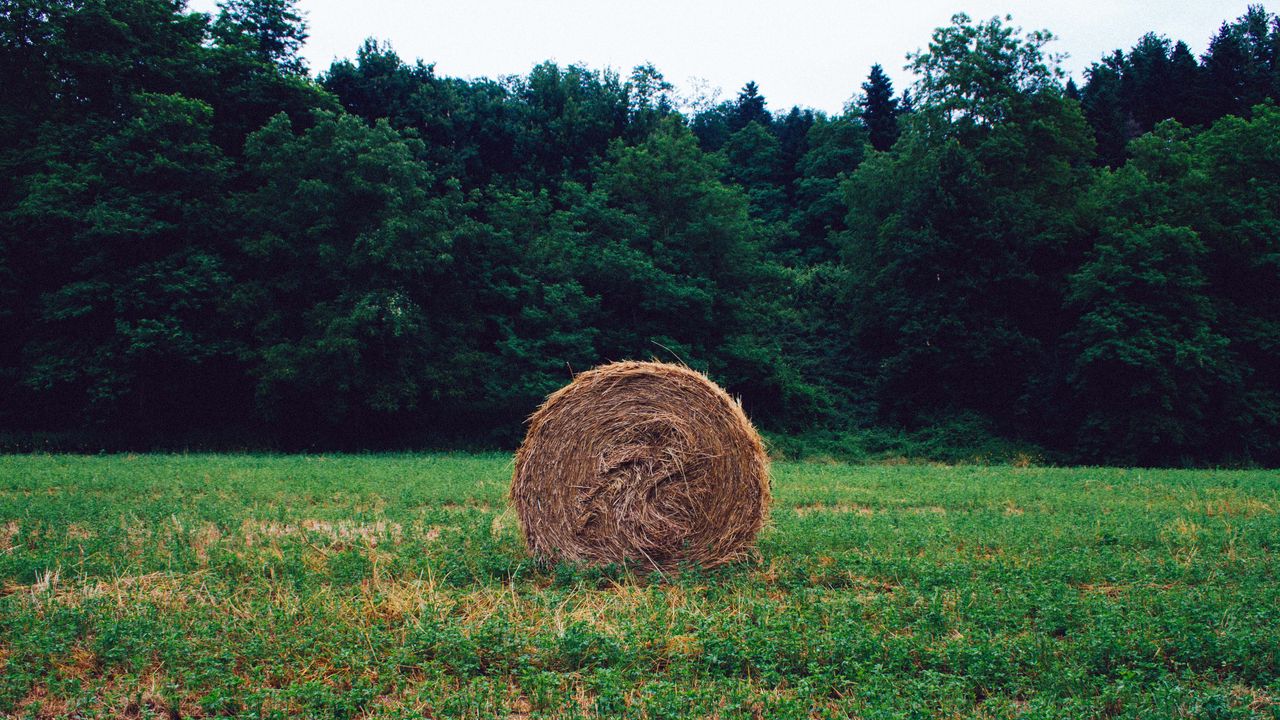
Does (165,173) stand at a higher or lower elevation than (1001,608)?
higher

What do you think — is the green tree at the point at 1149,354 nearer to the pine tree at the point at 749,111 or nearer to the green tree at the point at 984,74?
the green tree at the point at 984,74

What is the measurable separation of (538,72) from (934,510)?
43.7 m

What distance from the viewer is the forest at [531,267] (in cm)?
2919

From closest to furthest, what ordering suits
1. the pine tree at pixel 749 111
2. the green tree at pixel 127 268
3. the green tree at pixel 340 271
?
1. the green tree at pixel 127 268
2. the green tree at pixel 340 271
3. the pine tree at pixel 749 111

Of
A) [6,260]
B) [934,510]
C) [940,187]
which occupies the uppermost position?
[940,187]

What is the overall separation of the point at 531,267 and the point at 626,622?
2996 cm

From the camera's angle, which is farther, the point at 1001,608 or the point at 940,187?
the point at 940,187

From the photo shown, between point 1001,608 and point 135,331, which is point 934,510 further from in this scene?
point 135,331

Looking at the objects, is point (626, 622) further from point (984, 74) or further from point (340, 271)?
point (984, 74)

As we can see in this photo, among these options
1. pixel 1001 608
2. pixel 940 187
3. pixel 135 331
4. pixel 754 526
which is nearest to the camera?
pixel 1001 608

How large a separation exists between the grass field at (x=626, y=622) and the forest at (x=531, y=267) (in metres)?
16.0

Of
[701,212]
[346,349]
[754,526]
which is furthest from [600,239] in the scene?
[754,526]

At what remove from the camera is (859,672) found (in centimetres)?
518

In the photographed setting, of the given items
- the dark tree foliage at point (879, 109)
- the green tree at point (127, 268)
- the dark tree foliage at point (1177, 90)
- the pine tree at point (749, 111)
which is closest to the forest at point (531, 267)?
the green tree at point (127, 268)
